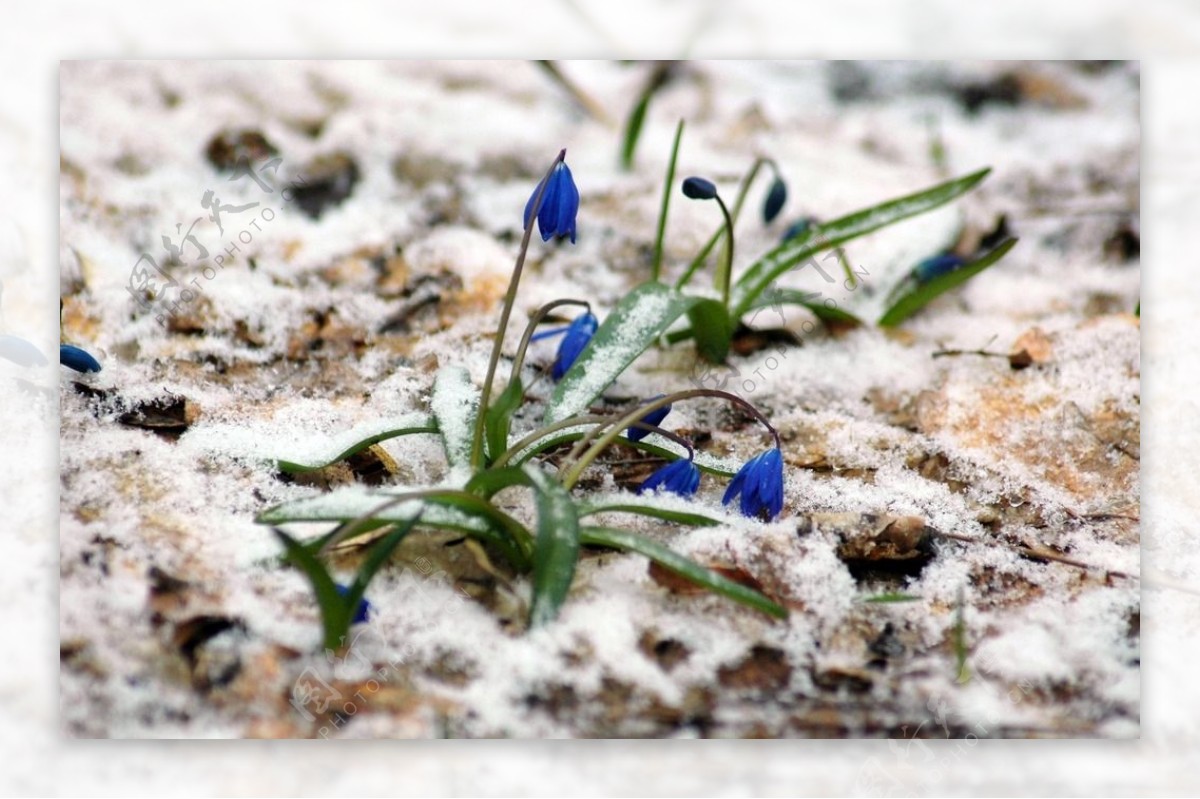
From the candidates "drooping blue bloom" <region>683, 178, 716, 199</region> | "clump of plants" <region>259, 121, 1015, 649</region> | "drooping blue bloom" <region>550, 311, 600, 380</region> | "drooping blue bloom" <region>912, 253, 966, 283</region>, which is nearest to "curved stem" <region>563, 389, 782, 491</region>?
"clump of plants" <region>259, 121, 1015, 649</region>

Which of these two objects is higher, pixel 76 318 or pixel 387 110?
pixel 387 110

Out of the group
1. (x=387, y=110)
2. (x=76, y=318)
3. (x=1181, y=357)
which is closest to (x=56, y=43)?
(x=76, y=318)

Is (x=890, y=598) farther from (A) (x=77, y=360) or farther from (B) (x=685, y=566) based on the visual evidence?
(A) (x=77, y=360)

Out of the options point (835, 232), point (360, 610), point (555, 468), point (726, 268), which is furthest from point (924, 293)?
point (360, 610)

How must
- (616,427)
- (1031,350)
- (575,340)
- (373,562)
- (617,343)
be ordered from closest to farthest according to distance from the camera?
(373,562) → (616,427) → (617,343) → (575,340) → (1031,350)

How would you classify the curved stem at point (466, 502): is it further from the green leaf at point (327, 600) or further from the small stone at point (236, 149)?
the small stone at point (236, 149)

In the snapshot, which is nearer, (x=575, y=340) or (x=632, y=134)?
(x=575, y=340)

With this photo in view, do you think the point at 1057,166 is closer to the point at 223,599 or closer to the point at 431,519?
the point at 431,519

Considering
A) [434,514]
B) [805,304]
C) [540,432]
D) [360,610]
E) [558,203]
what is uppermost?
[558,203]
